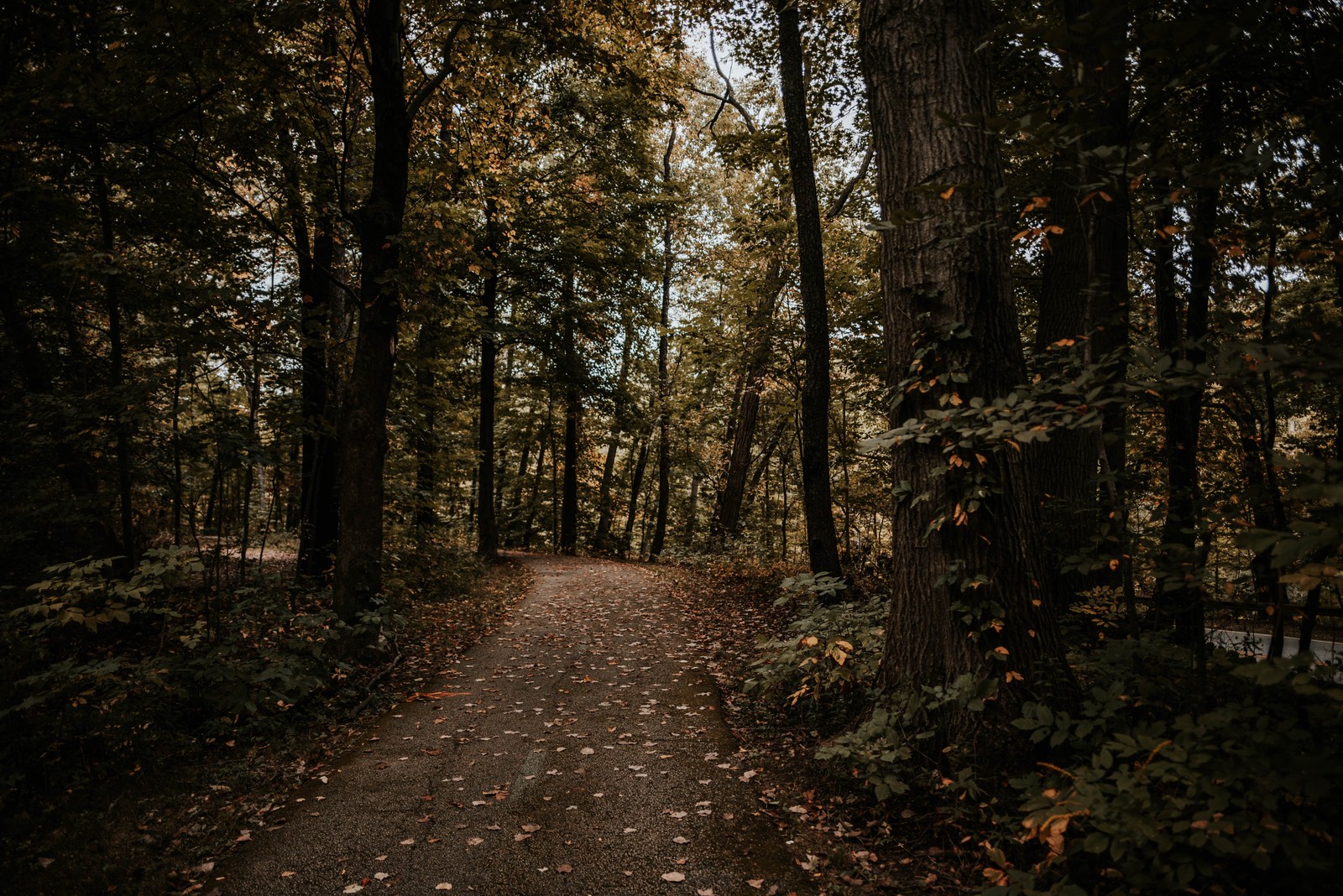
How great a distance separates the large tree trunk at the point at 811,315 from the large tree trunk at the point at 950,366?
3.46 m

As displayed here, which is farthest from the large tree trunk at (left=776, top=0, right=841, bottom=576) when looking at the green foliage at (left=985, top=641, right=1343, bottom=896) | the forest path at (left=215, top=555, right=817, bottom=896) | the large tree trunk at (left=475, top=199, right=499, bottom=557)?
the large tree trunk at (left=475, top=199, right=499, bottom=557)

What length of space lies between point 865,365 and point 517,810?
24.0 ft

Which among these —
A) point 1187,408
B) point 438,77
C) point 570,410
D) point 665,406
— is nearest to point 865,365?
point 1187,408

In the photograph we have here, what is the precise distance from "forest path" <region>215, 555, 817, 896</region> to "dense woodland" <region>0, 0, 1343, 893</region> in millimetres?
860

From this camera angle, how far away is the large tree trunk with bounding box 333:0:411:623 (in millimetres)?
6840

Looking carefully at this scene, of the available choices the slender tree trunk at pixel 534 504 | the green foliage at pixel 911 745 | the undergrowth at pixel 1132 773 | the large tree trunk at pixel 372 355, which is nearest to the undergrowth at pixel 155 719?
the large tree trunk at pixel 372 355

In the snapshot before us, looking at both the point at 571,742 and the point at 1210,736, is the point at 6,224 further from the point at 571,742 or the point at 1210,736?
the point at 1210,736

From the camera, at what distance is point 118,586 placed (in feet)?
14.3

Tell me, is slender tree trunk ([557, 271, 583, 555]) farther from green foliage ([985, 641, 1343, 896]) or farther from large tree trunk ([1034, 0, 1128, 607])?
green foliage ([985, 641, 1343, 896])

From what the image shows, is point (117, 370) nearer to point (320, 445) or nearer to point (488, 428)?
point (320, 445)

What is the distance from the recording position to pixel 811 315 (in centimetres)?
749

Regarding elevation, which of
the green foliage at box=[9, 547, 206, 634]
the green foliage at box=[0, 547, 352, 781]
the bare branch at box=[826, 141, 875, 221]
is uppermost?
the bare branch at box=[826, 141, 875, 221]

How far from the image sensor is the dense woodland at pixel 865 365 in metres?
2.49

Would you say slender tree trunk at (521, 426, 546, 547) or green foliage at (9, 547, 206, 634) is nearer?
green foliage at (9, 547, 206, 634)
